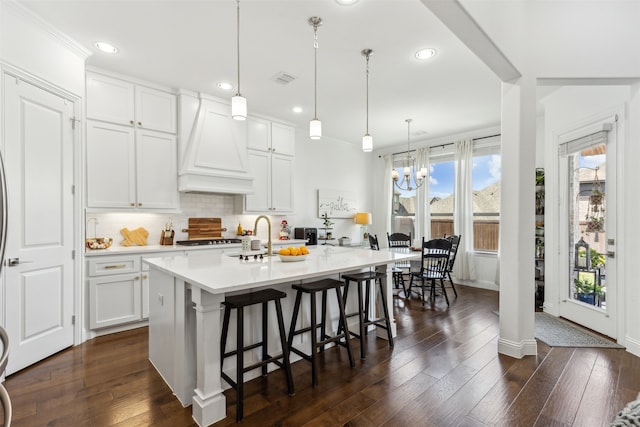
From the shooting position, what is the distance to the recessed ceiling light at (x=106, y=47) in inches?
119

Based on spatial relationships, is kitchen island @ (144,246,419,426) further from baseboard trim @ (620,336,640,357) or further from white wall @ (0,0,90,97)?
baseboard trim @ (620,336,640,357)

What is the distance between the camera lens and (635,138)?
2.92 meters

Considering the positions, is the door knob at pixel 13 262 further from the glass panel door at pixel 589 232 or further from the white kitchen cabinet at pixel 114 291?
the glass panel door at pixel 589 232

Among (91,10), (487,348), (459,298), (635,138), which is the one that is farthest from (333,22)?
(459,298)

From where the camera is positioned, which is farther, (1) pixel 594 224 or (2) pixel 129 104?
(2) pixel 129 104

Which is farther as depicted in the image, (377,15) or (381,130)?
(381,130)

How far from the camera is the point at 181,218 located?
14.6 feet

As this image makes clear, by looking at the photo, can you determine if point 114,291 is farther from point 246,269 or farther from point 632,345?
point 632,345

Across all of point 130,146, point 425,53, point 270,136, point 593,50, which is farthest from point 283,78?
point 593,50

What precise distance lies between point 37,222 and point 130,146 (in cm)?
130

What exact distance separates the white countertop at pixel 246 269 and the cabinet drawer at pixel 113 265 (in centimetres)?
109

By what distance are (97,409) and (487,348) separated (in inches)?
124

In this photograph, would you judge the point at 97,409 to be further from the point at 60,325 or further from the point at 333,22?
the point at 333,22

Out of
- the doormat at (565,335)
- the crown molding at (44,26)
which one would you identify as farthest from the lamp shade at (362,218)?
the crown molding at (44,26)
